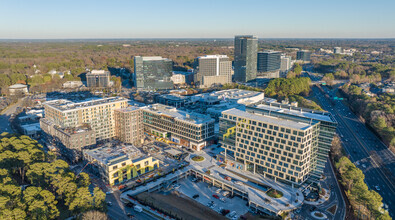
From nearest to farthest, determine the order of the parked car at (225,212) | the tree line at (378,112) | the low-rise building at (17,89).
→ 1. the parked car at (225,212)
2. the tree line at (378,112)
3. the low-rise building at (17,89)

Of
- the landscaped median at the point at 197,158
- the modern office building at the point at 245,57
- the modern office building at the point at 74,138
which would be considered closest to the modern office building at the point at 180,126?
the landscaped median at the point at 197,158

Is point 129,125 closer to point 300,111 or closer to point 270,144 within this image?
point 270,144

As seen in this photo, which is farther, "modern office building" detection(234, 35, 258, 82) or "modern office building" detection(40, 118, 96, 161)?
"modern office building" detection(234, 35, 258, 82)

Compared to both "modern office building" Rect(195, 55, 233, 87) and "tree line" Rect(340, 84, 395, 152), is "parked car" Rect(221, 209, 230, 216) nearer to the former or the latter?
"tree line" Rect(340, 84, 395, 152)

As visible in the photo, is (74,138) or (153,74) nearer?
(74,138)

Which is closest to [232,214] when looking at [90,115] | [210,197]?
[210,197]

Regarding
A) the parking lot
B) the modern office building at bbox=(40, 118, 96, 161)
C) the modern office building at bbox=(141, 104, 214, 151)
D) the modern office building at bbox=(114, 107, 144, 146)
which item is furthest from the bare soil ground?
the modern office building at bbox=(114, 107, 144, 146)

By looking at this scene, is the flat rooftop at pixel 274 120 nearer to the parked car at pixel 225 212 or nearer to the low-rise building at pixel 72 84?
the parked car at pixel 225 212
